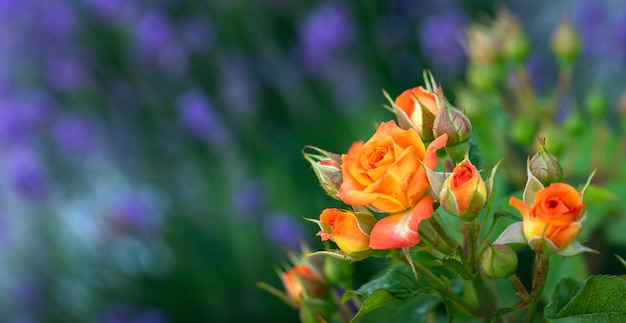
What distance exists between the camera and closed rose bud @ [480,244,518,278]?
14.7 inches

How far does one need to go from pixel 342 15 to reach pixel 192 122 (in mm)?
437

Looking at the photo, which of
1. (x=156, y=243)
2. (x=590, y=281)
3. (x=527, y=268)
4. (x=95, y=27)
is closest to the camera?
(x=590, y=281)

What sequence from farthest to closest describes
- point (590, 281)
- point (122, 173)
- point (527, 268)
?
point (122, 173), point (527, 268), point (590, 281)

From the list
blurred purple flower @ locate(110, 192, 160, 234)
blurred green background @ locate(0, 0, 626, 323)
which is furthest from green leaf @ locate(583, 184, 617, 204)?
blurred purple flower @ locate(110, 192, 160, 234)

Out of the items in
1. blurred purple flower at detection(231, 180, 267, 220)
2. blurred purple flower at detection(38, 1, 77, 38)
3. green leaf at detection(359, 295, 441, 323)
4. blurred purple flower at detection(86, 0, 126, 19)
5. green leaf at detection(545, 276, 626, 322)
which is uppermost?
blurred purple flower at detection(38, 1, 77, 38)

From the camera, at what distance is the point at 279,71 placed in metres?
1.71

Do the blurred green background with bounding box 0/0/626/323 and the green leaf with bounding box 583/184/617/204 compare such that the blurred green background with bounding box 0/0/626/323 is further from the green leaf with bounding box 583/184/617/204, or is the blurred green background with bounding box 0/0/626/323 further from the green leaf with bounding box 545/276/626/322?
the green leaf with bounding box 545/276/626/322

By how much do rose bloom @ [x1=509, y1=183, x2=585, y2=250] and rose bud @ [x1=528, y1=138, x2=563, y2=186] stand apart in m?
0.04

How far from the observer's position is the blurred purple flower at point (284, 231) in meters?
1.32

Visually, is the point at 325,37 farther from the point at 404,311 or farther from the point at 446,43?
the point at 404,311

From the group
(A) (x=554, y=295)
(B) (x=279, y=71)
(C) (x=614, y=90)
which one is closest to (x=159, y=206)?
(B) (x=279, y=71)

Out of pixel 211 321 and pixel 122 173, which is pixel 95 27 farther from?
pixel 211 321

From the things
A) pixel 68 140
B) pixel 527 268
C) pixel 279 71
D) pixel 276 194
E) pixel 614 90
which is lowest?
pixel 527 268

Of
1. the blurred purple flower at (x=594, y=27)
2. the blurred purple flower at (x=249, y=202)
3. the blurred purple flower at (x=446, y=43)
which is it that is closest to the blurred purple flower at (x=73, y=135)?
the blurred purple flower at (x=249, y=202)
